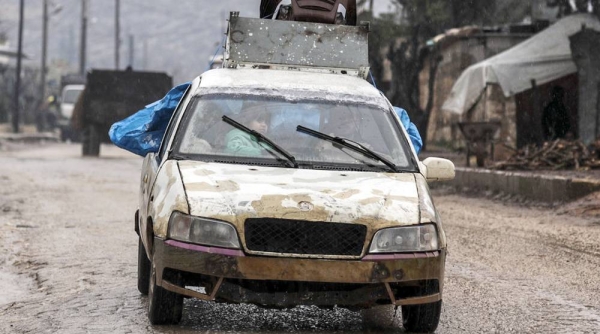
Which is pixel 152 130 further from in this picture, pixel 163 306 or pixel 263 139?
pixel 163 306

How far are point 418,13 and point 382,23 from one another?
1.74 metres

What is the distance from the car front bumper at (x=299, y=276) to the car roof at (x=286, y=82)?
160cm

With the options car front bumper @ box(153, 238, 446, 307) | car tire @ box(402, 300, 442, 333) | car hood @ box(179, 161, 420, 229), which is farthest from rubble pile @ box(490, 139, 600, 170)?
car front bumper @ box(153, 238, 446, 307)

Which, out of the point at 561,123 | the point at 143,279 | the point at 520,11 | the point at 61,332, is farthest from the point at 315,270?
the point at 520,11

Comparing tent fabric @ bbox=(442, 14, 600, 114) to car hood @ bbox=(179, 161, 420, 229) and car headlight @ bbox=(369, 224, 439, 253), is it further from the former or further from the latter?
car headlight @ bbox=(369, 224, 439, 253)

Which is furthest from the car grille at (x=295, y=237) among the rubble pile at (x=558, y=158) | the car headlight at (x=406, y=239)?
the rubble pile at (x=558, y=158)

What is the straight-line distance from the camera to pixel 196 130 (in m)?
6.95

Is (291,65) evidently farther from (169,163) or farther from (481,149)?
(481,149)

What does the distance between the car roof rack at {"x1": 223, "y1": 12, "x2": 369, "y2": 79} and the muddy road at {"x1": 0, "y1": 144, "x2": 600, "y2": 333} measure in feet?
5.87

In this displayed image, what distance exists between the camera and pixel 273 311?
701 cm

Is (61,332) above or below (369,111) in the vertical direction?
below

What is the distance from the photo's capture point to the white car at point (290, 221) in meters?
5.91

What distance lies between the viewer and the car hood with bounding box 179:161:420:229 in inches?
234

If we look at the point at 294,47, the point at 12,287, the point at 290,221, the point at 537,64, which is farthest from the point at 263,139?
the point at 537,64
